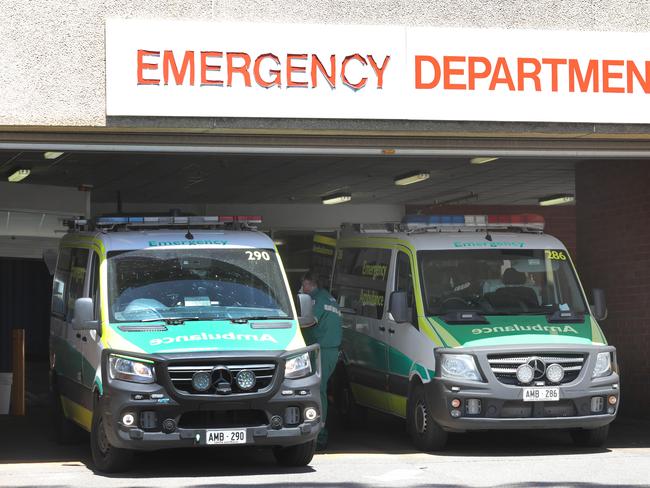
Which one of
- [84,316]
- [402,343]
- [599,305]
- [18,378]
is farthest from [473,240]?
[18,378]

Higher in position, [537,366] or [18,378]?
[537,366]

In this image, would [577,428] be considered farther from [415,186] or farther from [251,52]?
[415,186]

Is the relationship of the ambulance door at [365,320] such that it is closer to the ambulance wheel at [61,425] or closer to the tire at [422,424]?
the tire at [422,424]

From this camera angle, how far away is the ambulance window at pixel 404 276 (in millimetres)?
13356

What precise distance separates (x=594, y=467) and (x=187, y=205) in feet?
60.2

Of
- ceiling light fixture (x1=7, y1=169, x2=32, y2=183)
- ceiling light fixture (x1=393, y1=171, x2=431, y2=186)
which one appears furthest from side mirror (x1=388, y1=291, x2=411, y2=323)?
ceiling light fixture (x1=7, y1=169, x2=32, y2=183)

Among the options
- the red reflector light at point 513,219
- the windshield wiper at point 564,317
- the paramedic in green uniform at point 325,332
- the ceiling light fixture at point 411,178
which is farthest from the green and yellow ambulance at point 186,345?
the ceiling light fixture at point 411,178

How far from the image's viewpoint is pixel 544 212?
29172 millimetres

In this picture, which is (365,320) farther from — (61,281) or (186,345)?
(186,345)

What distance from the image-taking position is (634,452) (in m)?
12.9

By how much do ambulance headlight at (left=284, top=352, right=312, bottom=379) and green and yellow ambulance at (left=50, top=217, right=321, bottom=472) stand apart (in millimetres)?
11

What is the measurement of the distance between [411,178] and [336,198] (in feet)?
15.6

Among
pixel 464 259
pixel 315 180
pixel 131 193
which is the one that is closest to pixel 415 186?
pixel 315 180

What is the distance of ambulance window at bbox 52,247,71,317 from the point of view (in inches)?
544
